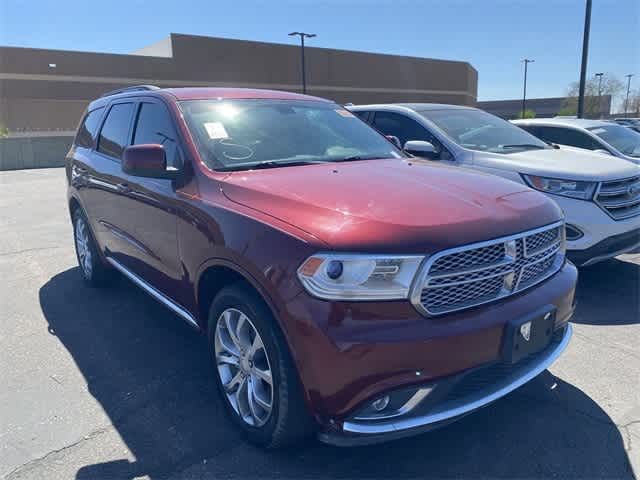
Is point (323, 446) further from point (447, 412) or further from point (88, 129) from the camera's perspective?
point (88, 129)

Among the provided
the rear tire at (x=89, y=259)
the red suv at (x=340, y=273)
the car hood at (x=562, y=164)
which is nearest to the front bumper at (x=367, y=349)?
the red suv at (x=340, y=273)

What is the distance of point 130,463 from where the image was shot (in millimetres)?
2553

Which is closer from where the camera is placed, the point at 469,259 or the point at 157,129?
the point at 469,259

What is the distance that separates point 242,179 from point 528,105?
294ft

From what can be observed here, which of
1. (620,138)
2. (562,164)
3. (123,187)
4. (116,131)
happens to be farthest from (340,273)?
(620,138)

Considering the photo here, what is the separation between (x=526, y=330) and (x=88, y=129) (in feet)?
15.5

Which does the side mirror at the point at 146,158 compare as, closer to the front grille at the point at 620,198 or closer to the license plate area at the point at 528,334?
the license plate area at the point at 528,334

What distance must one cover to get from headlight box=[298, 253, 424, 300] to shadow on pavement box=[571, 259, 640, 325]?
276 cm

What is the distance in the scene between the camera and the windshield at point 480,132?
18.9ft

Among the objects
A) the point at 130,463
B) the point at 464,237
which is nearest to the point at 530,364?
the point at 464,237

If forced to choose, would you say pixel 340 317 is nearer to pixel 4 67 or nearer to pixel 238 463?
pixel 238 463

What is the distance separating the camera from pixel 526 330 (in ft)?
7.80

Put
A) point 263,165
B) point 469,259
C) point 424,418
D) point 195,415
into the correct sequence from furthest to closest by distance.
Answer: point 263,165, point 195,415, point 469,259, point 424,418

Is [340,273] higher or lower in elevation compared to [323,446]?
higher
